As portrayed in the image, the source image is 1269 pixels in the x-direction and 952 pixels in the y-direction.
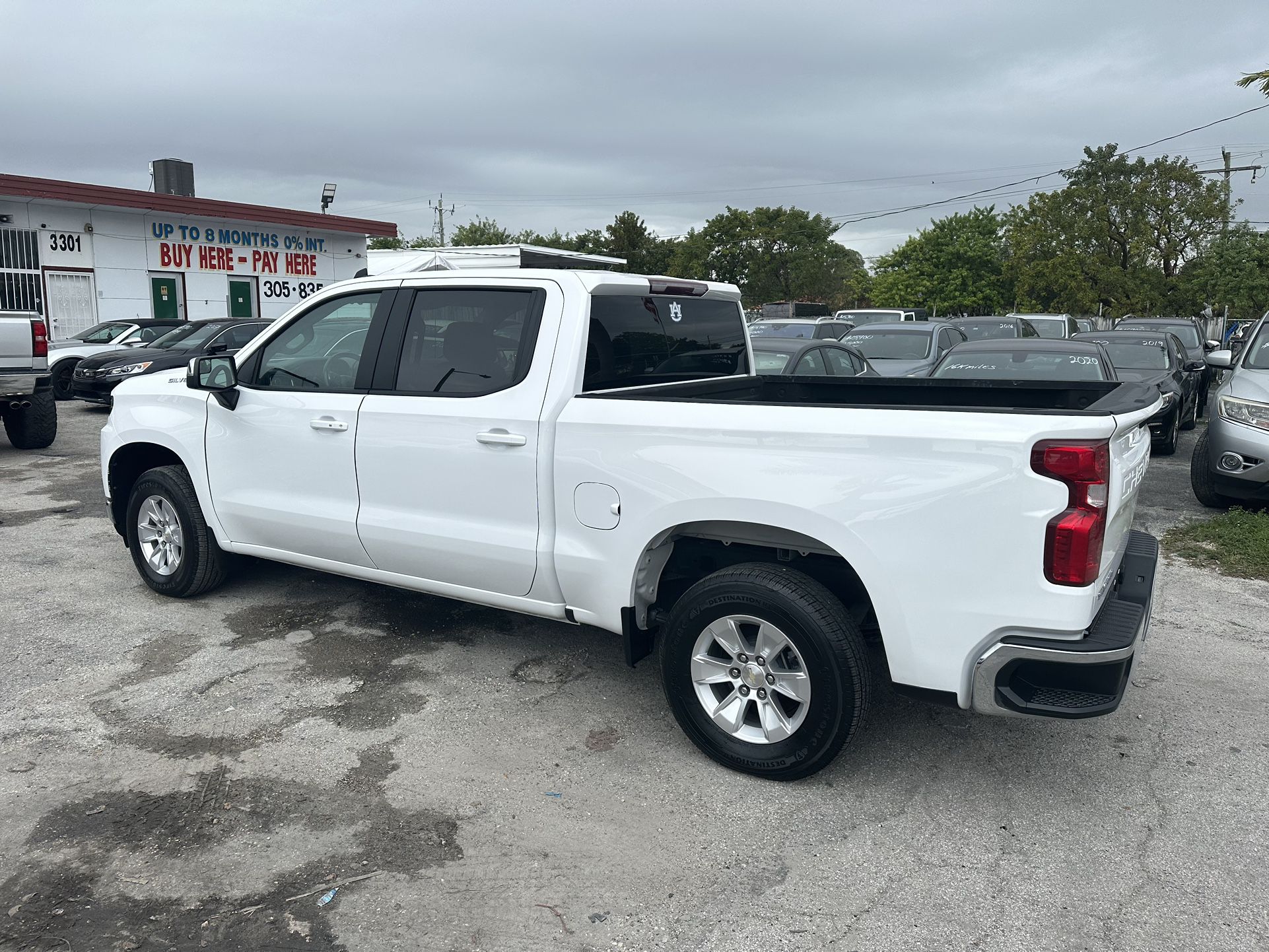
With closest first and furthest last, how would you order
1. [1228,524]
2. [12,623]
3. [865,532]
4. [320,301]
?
[865,532] < [320,301] < [12,623] < [1228,524]

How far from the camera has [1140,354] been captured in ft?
43.7

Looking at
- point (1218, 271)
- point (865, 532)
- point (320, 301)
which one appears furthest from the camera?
point (1218, 271)

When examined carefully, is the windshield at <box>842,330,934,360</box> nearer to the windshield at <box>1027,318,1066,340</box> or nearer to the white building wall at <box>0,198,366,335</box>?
the windshield at <box>1027,318,1066,340</box>

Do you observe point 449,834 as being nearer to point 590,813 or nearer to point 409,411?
point 590,813

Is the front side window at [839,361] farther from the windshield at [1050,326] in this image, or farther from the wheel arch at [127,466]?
the windshield at [1050,326]

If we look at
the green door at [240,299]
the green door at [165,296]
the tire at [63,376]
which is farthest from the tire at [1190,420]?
the green door at [240,299]

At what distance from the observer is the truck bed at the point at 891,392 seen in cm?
421

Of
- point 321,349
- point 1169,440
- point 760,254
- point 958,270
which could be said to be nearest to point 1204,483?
point 1169,440

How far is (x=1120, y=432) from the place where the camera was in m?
3.23

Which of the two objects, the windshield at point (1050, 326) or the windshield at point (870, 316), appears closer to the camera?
the windshield at point (1050, 326)

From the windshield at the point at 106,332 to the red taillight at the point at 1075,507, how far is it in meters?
19.6

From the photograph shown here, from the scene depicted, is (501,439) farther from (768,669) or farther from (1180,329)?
(1180,329)

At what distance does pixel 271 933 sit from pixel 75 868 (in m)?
0.80

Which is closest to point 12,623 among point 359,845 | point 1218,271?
point 359,845
